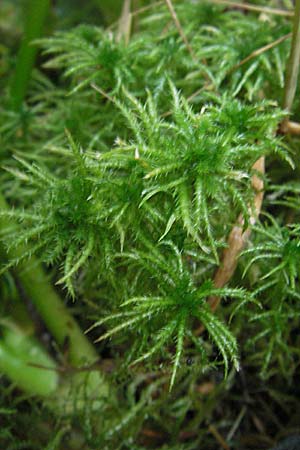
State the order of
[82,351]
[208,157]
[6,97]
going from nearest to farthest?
1. [208,157]
2. [82,351]
3. [6,97]

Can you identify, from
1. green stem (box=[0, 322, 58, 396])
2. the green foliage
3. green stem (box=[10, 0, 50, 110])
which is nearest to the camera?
the green foliage

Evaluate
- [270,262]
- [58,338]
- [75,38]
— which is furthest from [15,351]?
[75,38]

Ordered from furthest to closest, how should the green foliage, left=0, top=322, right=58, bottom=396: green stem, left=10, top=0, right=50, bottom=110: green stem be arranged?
left=10, top=0, right=50, bottom=110: green stem, left=0, top=322, right=58, bottom=396: green stem, the green foliage

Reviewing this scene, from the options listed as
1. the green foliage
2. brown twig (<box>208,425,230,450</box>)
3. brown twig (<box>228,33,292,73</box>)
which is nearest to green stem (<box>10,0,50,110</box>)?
the green foliage

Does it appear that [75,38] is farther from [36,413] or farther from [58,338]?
[36,413]

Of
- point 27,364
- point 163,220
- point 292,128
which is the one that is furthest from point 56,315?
point 292,128

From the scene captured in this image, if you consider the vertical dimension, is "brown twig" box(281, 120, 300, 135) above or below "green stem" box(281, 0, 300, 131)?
below

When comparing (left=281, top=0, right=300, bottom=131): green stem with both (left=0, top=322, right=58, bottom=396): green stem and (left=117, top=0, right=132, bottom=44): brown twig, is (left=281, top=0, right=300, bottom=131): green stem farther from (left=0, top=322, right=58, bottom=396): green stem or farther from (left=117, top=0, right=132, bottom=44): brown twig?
(left=0, top=322, right=58, bottom=396): green stem
